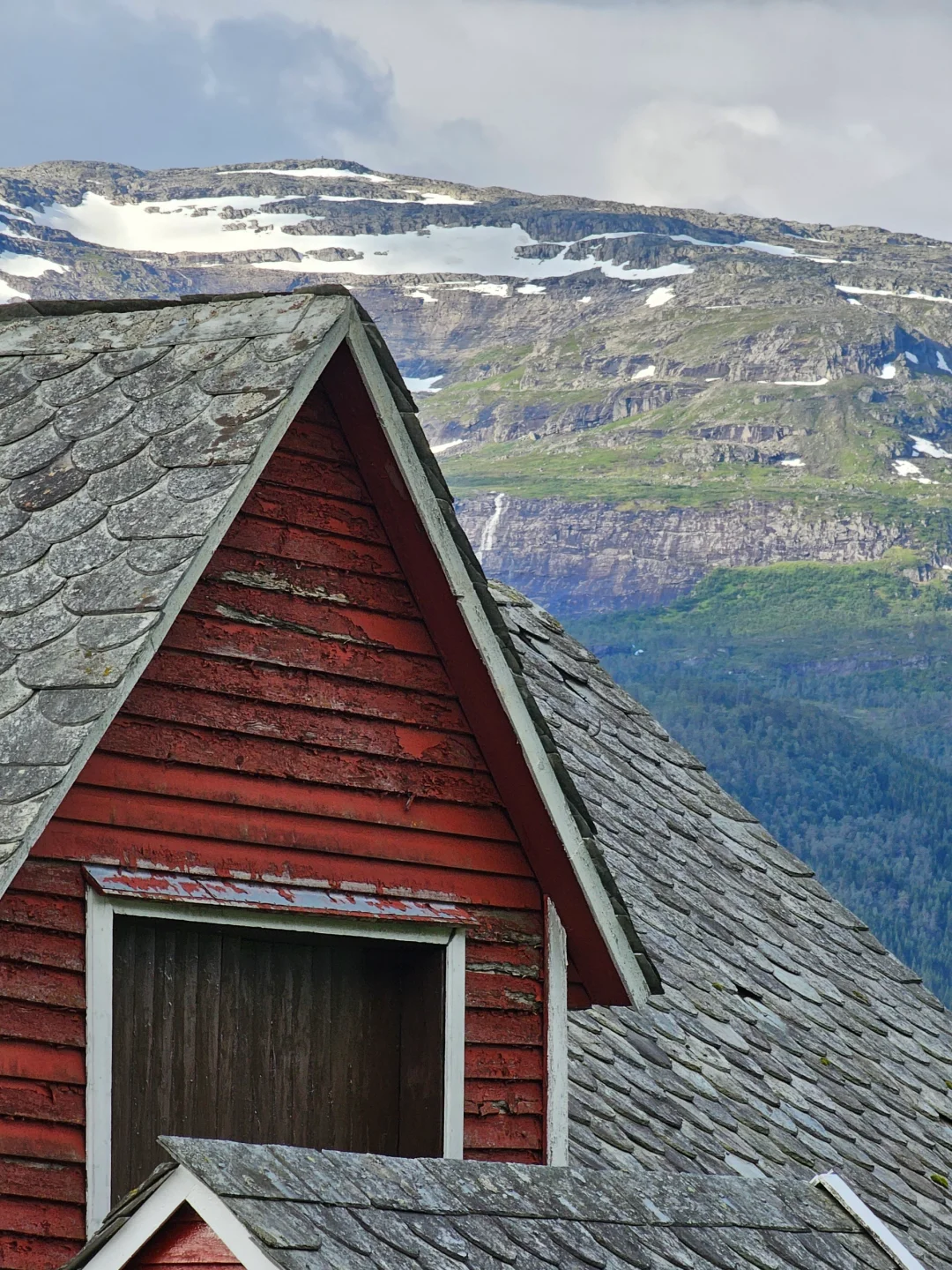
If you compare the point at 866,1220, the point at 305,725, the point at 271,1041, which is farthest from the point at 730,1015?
the point at 305,725

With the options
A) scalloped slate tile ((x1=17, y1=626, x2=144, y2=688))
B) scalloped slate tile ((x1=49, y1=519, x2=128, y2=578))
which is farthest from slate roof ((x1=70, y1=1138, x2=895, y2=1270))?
scalloped slate tile ((x1=49, y1=519, x2=128, y2=578))

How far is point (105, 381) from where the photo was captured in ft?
21.8

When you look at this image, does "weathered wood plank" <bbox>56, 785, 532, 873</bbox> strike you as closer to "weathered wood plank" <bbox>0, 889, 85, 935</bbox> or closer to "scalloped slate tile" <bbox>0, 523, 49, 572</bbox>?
"weathered wood plank" <bbox>0, 889, 85, 935</bbox>

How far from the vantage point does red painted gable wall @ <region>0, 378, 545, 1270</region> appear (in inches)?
227

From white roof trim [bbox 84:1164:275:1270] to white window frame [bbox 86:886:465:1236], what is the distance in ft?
2.41

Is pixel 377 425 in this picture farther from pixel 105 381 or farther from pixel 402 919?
pixel 402 919

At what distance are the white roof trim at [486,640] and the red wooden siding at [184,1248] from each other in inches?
86.8

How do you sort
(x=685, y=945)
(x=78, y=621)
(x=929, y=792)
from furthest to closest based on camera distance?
1. (x=929, y=792)
2. (x=685, y=945)
3. (x=78, y=621)

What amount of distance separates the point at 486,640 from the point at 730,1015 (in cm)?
580

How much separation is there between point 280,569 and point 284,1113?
1.68 metres

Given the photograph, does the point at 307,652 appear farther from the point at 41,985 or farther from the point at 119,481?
the point at 41,985

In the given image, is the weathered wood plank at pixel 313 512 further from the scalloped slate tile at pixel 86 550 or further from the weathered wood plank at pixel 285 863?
the weathered wood plank at pixel 285 863

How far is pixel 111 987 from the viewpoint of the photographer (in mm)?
5926

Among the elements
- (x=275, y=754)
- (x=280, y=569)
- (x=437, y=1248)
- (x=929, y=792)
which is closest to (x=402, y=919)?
(x=275, y=754)
